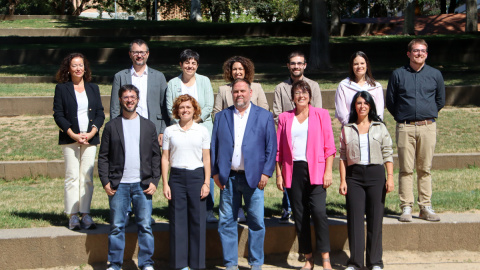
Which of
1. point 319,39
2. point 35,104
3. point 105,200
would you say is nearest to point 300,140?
Result: point 105,200

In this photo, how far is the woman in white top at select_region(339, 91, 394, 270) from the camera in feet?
20.8

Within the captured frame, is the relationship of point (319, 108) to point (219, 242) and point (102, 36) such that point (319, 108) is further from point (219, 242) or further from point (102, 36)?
point (102, 36)

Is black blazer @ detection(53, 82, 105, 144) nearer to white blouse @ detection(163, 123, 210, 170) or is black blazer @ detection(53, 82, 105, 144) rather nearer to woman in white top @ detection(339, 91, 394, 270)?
white blouse @ detection(163, 123, 210, 170)

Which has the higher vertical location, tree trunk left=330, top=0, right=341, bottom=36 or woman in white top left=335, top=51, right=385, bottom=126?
tree trunk left=330, top=0, right=341, bottom=36

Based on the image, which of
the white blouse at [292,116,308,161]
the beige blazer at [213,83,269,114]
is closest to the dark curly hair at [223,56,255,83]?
the beige blazer at [213,83,269,114]

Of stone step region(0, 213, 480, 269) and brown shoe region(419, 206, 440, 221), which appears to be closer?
stone step region(0, 213, 480, 269)

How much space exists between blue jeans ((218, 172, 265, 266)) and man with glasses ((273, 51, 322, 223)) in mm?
916

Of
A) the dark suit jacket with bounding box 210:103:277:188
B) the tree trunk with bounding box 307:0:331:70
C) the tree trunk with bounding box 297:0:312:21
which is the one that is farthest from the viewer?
Result: the tree trunk with bounding box 297:0:312:21

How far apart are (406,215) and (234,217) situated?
6.62 feet

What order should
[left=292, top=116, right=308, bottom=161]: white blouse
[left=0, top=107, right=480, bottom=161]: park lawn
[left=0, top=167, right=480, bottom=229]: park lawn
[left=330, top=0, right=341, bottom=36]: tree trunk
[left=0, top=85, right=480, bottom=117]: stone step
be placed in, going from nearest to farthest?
[left=292, top=116, right=308, bottom=161]: white blouse, [left=0, top=167, right=480, bottom=229]: park lawn, [left=0, top=107, right=480, bottom=161]: park lawn, [left=0, top=85, right=480, bottom=117]: stone step, [left=330, top=0, right=341, bottom=36]: tree trunk

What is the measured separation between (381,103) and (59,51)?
17.2m

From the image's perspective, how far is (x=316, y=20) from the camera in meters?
21.0

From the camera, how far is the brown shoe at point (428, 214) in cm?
709

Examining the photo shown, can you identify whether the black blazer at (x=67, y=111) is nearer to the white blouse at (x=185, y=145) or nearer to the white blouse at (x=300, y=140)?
the white blouse at (x=185, y=145)
